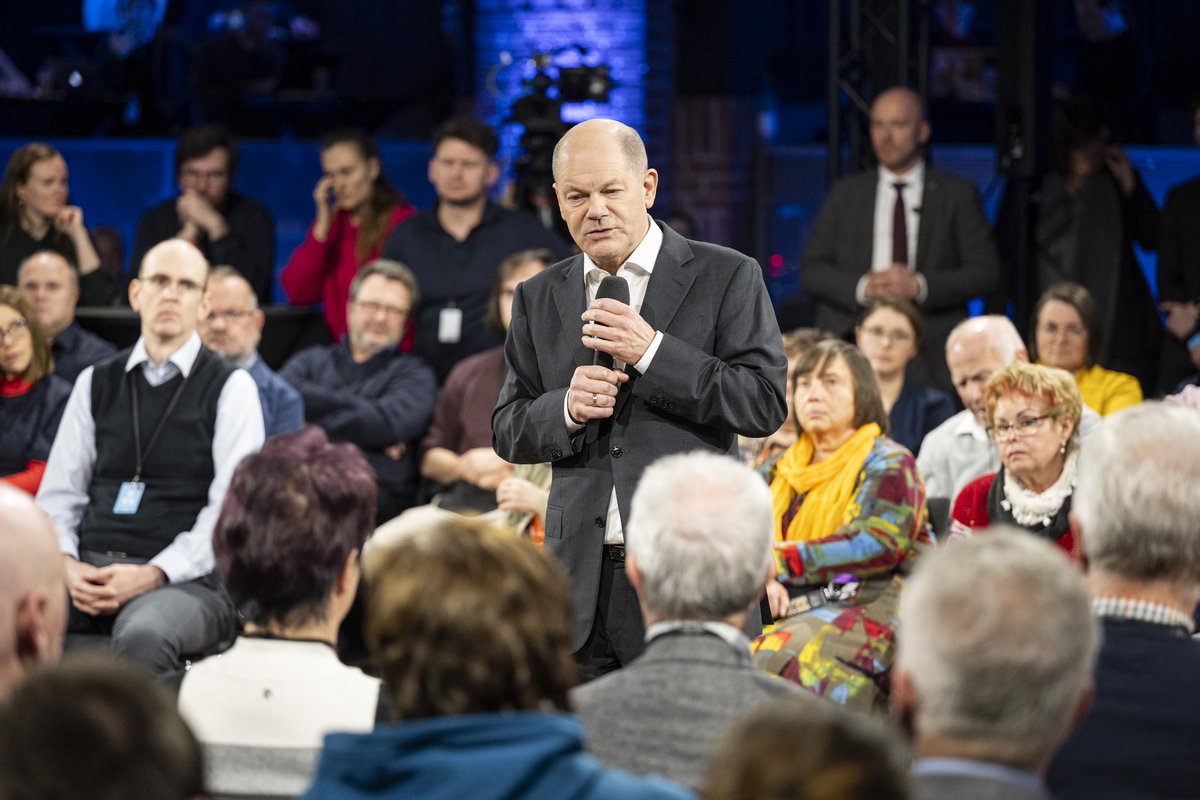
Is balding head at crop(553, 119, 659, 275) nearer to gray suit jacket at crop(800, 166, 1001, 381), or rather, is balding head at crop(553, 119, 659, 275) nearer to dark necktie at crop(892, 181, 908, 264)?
gray suit jacket at crop(800, 166, 1001, 381)

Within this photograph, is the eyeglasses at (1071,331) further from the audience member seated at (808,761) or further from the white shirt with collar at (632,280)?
the audience member seated at (808,761)

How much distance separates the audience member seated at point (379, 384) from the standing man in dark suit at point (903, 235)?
4.83 ft

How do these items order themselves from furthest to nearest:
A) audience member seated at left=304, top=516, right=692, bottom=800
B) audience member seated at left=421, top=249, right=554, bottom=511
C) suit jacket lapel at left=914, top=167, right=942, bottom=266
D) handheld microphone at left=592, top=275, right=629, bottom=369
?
suit jacket lapel at left=914, top=167, right=942, bottom=266
audience member seated at left=421, top=249, right=554, bottom=511
handheld microphone at left=592, top=275, right=629, bottom=369
audience member seated at left=304, top=516, right=692, bottom=800

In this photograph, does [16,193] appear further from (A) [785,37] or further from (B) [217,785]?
(A) [785,37]

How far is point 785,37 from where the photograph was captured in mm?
10047

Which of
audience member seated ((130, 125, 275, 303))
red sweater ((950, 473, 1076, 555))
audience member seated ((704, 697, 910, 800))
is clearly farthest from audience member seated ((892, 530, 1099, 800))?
audience member seated ((130, 125, 275, 303))

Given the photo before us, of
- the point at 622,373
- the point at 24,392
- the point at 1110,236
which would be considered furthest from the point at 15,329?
the point at 1110,236

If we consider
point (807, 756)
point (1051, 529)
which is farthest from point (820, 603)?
point (807, 756)

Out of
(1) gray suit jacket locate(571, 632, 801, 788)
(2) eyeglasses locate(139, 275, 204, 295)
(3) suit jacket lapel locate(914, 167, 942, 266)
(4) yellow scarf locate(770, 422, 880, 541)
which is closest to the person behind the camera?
(1) gray suit jacket locate(571, 632, 801, 788)

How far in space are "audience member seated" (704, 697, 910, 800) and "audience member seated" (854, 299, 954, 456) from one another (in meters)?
3.48

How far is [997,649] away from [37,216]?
4.94m

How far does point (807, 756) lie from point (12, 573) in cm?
103

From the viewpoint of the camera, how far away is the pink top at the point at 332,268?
225 inches

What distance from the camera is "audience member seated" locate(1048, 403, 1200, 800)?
1.78m
